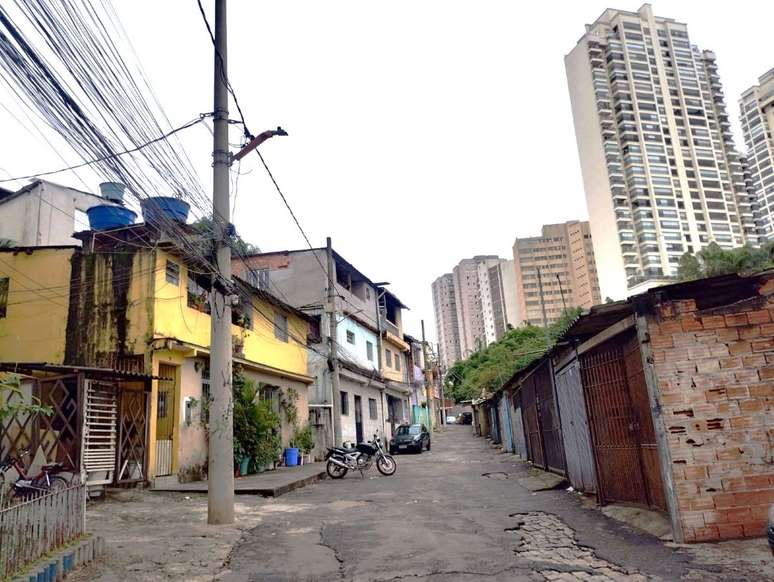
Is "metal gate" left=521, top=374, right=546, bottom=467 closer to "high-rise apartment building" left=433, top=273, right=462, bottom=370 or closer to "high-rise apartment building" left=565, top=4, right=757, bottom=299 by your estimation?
"high-rise apartment building" left=565, top=4, right=757, bottom=299

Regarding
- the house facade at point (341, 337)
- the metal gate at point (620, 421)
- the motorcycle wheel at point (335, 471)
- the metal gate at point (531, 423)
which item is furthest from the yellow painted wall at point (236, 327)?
the metal gate at point (620, 421)

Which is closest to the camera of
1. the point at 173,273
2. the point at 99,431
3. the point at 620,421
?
the point at 620,421

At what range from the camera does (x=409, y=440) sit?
25.6 metres

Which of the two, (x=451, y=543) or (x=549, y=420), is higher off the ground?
(x=549, y=420)

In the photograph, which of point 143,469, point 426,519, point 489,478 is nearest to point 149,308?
point 143,469

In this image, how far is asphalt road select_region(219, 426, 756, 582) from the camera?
5152 millimetres

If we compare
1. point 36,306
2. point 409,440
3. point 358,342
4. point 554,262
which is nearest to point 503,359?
point 358,342

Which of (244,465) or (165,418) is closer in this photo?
(165,418)

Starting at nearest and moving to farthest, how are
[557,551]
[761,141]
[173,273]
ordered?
[557,551]
[173,273]
[761,141]

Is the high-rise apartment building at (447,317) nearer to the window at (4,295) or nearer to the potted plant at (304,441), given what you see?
the potted plant at (304,441)

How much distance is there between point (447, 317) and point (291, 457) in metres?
95.6

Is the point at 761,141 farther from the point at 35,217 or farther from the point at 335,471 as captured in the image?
the point at 35,217

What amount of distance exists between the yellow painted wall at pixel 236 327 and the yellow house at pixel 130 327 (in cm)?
4

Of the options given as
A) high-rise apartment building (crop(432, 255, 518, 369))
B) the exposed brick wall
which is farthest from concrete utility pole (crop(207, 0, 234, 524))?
high-rise apartment building (crop(432, 255, 518, 369))
